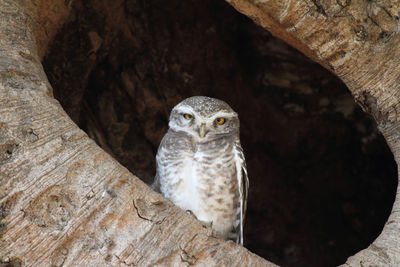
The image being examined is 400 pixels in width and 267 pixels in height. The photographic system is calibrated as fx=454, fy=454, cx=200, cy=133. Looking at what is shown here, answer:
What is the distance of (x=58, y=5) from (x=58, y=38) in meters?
0.28

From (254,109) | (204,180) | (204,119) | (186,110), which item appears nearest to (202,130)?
(204,119)

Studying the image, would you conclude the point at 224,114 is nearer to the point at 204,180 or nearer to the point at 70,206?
the point at 204,180

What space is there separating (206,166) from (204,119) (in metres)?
0.29

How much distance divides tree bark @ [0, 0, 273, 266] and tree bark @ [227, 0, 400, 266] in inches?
47.0

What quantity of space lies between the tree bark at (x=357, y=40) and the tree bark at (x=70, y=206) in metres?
1.19

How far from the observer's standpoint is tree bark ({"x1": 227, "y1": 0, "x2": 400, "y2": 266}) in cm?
252

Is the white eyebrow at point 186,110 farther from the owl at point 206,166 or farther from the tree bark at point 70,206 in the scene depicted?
the tree bark at point 70,206

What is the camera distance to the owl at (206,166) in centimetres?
269

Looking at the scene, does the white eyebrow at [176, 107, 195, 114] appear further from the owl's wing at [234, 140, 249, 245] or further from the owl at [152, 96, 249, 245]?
the owl's wing at [234, 140, 249, 245]

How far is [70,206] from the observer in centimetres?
194

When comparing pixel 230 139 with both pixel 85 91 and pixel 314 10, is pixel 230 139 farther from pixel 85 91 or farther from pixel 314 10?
pixel 85 91

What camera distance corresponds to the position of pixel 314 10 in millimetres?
2508

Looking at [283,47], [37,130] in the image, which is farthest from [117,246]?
[283,47]

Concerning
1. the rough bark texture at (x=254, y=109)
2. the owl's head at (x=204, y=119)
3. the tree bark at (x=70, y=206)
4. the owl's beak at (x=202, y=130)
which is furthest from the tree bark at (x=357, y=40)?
the rough bark texture at (x=254, y=109)
